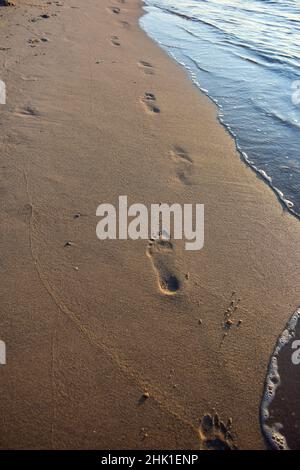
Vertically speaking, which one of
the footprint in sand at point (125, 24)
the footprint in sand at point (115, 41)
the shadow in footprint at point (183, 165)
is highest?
the footprint in sand at point (125, 24)

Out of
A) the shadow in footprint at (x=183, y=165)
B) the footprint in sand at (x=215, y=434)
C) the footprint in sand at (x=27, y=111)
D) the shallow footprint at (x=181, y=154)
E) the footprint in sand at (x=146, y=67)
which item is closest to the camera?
the footprint in sand at (x=215, y=434)

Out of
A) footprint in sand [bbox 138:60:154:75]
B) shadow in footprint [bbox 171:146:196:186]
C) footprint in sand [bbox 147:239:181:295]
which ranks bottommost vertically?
footprint in sand [bbox 147:239:181:295]

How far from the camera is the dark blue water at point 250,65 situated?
4.73 m

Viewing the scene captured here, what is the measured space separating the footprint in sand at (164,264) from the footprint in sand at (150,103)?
8.58 feet

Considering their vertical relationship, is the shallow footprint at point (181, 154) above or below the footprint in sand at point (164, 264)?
above

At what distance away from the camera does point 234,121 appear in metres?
5.42

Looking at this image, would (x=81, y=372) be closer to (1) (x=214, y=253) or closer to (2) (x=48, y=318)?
(2) (x=48, y=318)

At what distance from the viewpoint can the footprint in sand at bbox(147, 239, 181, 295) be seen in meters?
2.91

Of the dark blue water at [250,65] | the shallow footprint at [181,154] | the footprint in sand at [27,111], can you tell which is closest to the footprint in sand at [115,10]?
the dark blue water at [250,65]

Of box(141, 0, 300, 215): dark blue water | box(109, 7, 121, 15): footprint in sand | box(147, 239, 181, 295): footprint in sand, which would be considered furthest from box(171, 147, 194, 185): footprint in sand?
box(109, 7, 121, 15): footprint in sand

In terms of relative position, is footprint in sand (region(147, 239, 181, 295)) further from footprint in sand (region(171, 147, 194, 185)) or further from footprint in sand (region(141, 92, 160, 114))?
footprint in sand (region(141, 92, 160, 114))

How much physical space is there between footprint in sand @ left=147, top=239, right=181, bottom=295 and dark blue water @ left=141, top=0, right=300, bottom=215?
147 cm

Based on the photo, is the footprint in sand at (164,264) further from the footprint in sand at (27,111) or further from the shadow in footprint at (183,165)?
the footprint in sand at (27,111)
